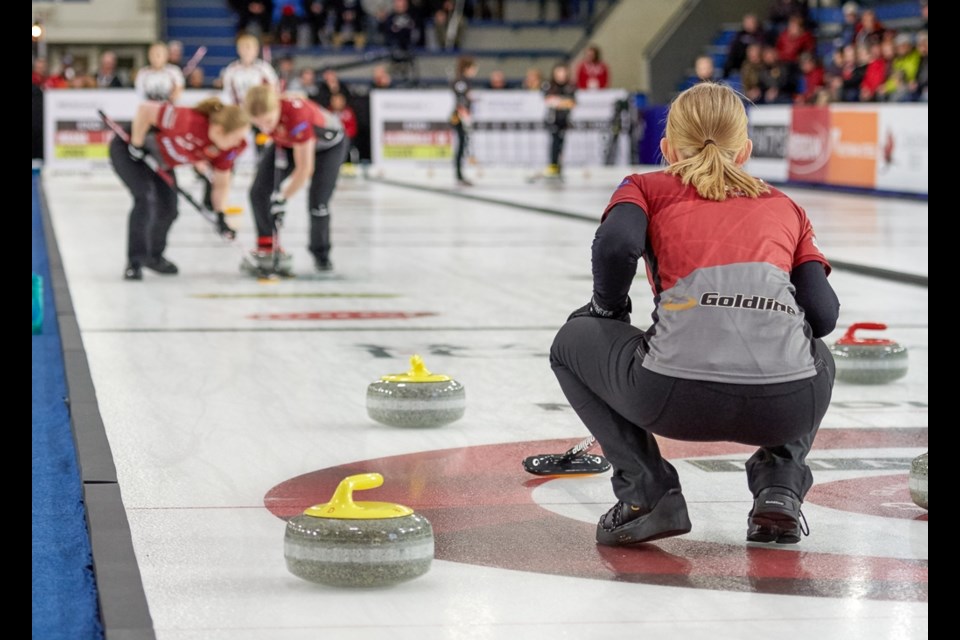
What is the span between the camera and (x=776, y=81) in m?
26.7

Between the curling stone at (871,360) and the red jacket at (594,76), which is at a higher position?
the red jacket at (594,76)

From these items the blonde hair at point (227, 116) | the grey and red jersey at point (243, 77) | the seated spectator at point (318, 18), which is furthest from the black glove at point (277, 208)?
the seated spectator at point (318, 18)

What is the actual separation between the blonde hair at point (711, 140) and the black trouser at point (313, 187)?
24.6ft

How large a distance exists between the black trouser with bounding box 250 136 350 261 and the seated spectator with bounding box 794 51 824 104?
14.5 metres

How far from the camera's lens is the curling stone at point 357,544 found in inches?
140

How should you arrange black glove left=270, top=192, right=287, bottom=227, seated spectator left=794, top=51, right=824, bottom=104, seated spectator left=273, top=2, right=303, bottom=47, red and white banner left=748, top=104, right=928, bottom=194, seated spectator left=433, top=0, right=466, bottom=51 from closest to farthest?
1. black glove left=270, top=192, right=287, bottom=227
2. red and white banner left=748, top=104, right=928, bottom=194
3. seated spectator left=794, top=51, right=824, bottom=104
4. seated spectator left=273, top=2, right=303, bottom=47
5. seated spectator left=433, top=0, right=466, bottom=51

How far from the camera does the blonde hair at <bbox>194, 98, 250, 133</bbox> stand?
977cm

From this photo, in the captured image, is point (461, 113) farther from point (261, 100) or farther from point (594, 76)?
point (261, 100)

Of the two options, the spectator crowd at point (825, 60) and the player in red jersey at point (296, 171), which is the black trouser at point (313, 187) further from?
the spectator crowd at point (825, 60)

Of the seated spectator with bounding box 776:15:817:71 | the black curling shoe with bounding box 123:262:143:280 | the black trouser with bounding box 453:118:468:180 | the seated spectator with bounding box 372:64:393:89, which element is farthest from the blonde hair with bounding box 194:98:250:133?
the seated spectator with bounding box 372:64:393:89

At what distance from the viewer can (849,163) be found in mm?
22703

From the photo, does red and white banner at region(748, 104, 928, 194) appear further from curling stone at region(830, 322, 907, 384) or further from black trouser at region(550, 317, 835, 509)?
black trouser at region(550, 317, 835, 509)

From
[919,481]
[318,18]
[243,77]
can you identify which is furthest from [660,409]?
[318,18]

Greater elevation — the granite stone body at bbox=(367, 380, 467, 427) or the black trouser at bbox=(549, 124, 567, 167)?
the black trouser at bbox=(549, 124, 567, 167)
